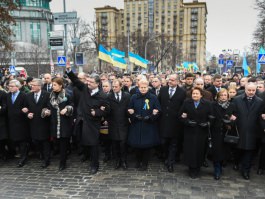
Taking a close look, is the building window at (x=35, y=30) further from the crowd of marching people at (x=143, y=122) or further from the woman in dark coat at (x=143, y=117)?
the woman in dark coat at (x=143, y=117)

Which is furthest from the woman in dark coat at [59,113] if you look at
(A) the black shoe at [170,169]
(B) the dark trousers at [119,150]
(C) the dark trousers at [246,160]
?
(C) the dark trousers at [246,160]

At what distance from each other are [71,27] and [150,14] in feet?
290

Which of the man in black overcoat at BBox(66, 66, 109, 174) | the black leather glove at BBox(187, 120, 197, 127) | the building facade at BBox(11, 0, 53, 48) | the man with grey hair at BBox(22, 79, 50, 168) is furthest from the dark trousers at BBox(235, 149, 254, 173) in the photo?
the building facade at BBox(11, 0, 53, 48)

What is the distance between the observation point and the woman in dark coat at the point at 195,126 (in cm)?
565

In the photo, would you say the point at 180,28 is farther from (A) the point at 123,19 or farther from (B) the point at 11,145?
(B) the point at 11,145

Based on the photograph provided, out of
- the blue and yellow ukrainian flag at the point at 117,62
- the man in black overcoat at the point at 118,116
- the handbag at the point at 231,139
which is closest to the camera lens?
the handbag at the point at 231,139

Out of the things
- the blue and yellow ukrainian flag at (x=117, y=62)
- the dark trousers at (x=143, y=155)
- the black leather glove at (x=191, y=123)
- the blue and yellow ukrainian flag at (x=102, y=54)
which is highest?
the blue and yellow ukrainian flag at (x=102, y=54)

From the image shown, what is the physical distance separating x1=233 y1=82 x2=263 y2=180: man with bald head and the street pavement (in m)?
0.71

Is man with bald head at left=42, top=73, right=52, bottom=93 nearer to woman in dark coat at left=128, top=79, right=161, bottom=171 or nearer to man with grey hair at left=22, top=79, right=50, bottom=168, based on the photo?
man with grey hair at left=22, top=79, right=50, bottom=168

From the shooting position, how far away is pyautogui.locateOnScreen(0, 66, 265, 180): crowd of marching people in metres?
5.74

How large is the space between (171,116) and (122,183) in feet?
6.27

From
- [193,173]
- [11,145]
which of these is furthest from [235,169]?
[11,145]

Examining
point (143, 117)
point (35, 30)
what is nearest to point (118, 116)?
point (143, 117)

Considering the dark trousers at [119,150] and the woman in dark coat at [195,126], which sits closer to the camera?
the woman in dark coat at [195,126]
